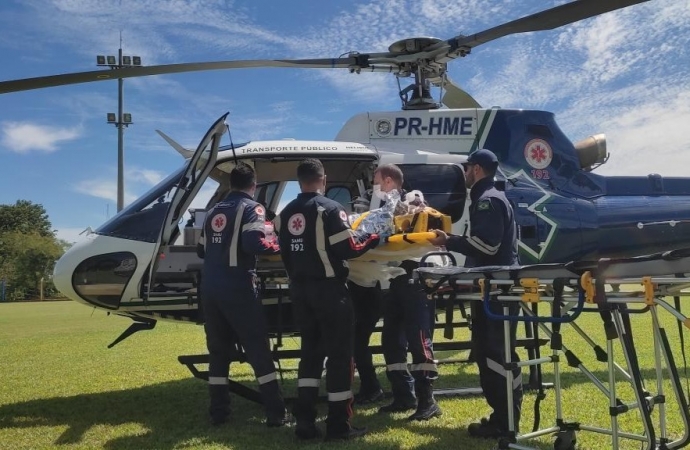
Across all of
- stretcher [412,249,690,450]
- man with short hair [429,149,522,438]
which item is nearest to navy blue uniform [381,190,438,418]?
man with short hair [429,149,522,438]

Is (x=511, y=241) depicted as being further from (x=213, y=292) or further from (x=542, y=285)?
(x=213, y=292)

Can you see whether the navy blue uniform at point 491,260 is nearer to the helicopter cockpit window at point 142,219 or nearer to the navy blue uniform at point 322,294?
the navy blue uniform at point 322,294

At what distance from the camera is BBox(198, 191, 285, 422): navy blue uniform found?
16.2 ft

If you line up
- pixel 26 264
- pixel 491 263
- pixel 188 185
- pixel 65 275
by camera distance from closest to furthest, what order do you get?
pixel 491 263 → pixel 188 185 → pixel 65 275 → pixel 26 264

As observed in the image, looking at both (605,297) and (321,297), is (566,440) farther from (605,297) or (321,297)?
(321,297)

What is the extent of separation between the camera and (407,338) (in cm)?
524

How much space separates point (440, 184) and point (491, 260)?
92.7 inches

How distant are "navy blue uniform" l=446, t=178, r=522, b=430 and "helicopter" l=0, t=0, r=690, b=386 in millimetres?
2081

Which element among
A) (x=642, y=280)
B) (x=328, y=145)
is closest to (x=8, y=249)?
(x=328, y=145)

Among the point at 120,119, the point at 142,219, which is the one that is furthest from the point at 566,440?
the point at 120,119

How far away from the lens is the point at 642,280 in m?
2.96

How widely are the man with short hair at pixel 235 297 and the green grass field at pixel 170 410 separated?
1.19 feet

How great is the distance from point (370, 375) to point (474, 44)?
3.87 meters

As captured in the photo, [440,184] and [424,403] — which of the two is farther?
[440,184]
